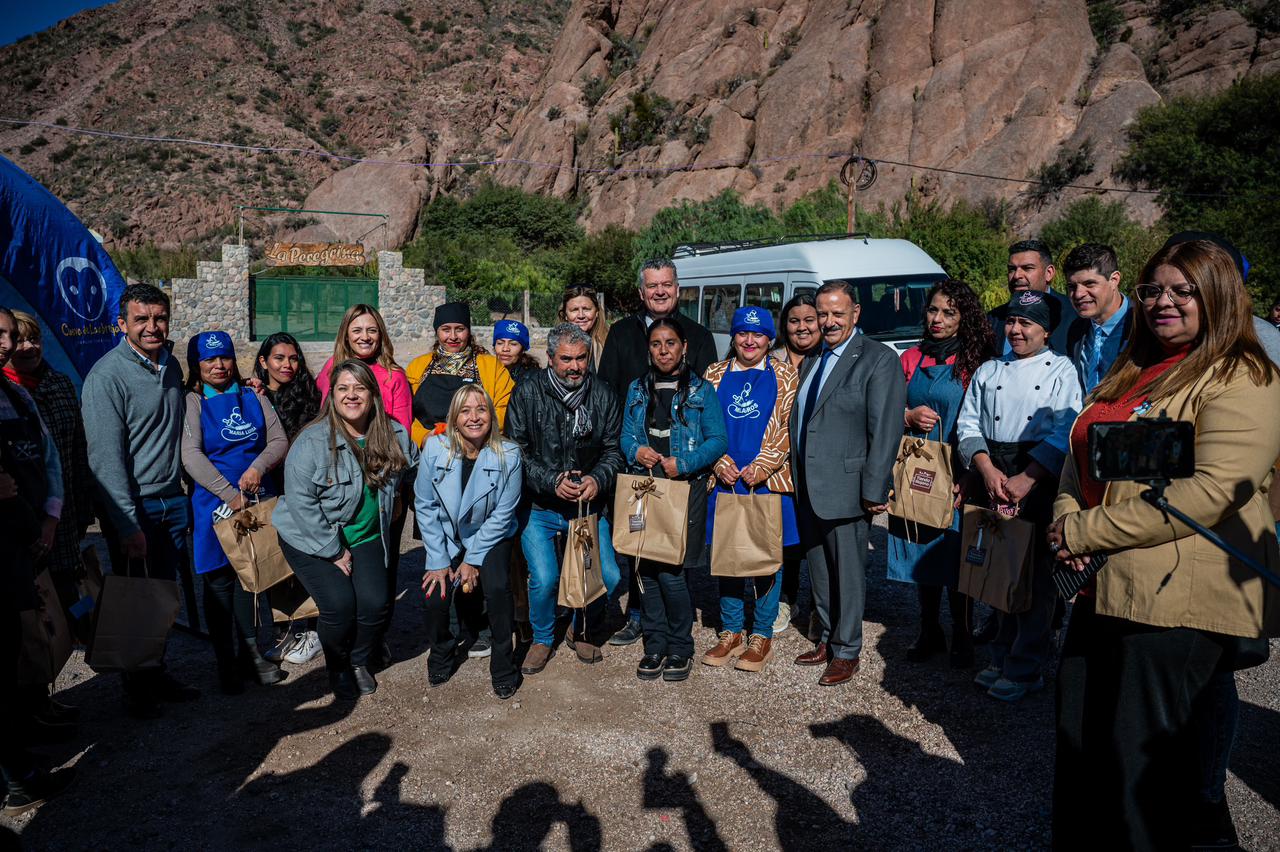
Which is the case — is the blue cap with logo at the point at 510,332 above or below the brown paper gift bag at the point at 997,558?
above

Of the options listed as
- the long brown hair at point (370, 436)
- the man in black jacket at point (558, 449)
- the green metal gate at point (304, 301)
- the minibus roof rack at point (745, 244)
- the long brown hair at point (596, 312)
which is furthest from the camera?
the green metal gate at point (304, 301)

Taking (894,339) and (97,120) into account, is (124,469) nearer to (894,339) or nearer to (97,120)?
(894,339)

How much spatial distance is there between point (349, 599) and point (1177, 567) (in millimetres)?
3588

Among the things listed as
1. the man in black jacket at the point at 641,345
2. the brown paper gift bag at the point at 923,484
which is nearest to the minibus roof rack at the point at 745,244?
the man in black jacket at the point at 641,345

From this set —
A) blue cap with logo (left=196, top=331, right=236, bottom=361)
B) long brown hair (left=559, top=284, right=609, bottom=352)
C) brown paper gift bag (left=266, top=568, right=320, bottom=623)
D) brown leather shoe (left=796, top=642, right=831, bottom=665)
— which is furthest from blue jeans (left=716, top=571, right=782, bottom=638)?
blue cap with logo (left=196, top=331, right=236, bottom=361)

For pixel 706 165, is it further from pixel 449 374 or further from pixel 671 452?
pixel 671 452

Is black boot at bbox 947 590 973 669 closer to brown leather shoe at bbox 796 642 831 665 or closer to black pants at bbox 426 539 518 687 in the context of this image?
brown leather shoe at bbox 796 642 831 665

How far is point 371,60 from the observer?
2584 inches

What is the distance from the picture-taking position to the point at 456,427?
4.26 m

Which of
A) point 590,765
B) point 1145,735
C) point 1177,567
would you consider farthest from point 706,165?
point 1145,735

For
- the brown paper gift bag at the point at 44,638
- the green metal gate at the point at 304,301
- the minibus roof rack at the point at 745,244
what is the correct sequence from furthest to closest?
the green metal gate at the point at 304,301 → the minibus roof rack at the point at 745,244 → the brown paper gift bag at the point at 44,638

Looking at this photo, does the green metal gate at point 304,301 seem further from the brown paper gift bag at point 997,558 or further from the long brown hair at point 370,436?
the brown paper gift bag at point 997,558

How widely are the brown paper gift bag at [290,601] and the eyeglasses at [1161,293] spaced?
13.2ft

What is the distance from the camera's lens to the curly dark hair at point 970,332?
454 cm
